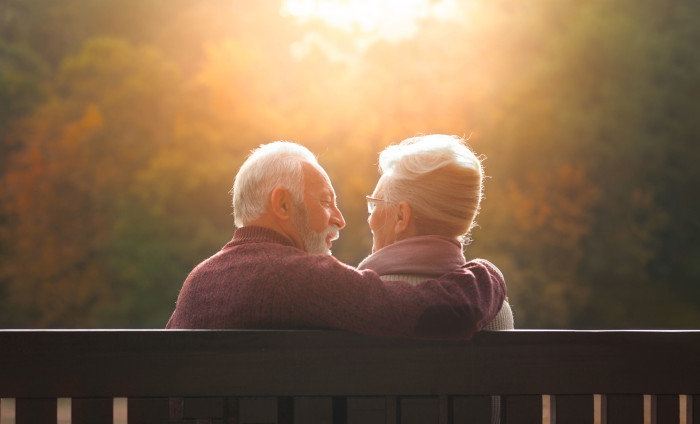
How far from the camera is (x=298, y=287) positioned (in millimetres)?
1189

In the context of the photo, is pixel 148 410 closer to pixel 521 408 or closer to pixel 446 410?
pixel 446 410

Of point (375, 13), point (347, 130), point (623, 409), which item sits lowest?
point (623, 409)

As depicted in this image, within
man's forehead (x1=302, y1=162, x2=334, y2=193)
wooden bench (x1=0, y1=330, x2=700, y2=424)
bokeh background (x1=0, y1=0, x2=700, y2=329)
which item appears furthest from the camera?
bokeh background (x1=0, y1=0, x2=700, y2=329)

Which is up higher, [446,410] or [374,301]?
[374,301]

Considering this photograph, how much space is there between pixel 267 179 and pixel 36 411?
1.95ft

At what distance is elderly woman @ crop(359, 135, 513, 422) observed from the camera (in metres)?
1.38

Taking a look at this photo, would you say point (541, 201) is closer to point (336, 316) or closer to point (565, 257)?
point (565, 257)

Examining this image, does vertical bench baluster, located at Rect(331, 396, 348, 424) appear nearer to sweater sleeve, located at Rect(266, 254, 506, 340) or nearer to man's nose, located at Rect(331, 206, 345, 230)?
sweater sleeve, located at Rect(266, 254, 506, 340)

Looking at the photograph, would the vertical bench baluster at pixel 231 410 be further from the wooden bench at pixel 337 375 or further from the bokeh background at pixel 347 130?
the bokeh background at pixel 347 130

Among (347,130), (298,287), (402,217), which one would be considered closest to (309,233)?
(402,217)

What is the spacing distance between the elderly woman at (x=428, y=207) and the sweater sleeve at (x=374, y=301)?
0.15 metres

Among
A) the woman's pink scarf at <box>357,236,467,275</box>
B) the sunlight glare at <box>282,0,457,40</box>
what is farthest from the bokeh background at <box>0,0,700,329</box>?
the woman's pink scarf at <box>357,236,467,275</box>

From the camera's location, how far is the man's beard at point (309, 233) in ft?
4.77

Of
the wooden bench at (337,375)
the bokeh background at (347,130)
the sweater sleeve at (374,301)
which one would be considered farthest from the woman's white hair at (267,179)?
the bokeh background at (347,130)
